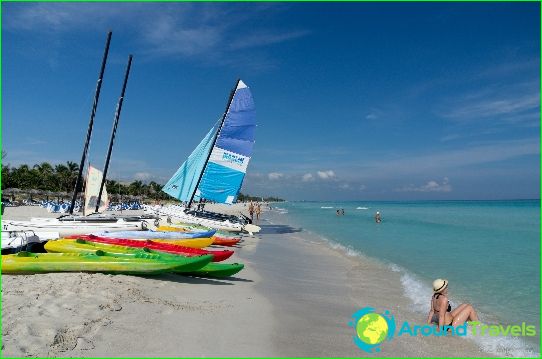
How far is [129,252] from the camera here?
32.0ft

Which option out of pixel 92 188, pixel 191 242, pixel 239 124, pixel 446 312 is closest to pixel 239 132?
pixel 239 124

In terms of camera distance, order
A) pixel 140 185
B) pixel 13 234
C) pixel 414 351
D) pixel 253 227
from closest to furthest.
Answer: pixel 414 351, pixel 13 234, pixel 253 227, pixel 140 185

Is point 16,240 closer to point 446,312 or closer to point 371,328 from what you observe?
point 371,328

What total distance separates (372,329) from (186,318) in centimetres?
315

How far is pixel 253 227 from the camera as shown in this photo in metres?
22.0

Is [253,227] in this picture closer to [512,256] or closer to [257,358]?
[512,256]

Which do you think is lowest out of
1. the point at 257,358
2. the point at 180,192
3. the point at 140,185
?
the point at 257,358

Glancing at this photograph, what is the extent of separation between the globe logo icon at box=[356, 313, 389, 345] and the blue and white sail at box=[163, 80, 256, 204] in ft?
59.2

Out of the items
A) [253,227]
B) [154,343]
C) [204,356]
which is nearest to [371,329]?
[204,356]

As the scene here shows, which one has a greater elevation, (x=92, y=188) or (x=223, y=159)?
(x=223, y=159)

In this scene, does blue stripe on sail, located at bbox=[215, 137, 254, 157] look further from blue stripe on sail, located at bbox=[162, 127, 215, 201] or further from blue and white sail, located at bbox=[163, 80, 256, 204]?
blue stripe on sail, located at bbox=[162, 127, 215, 201]

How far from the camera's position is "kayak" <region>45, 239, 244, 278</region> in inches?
353

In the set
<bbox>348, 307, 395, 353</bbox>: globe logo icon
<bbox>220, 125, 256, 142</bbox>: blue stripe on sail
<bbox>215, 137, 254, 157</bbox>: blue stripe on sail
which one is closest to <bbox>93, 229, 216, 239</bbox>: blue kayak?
<bbox>348, 307, 395, 353</bbox>: globe logo icon

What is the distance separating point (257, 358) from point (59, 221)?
1282 cm
